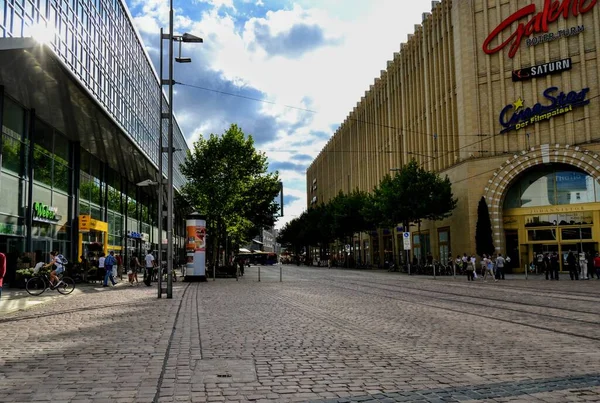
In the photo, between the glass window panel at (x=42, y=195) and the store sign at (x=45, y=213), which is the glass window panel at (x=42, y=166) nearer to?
the glass window panel at (x=42, y=195)

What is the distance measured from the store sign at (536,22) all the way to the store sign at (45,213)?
105 ft

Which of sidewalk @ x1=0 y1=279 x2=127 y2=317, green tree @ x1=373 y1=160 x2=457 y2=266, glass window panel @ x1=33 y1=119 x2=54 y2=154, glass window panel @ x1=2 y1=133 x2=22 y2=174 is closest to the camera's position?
sidewalk @ x1=0 y1=279 x2=127 y2=317

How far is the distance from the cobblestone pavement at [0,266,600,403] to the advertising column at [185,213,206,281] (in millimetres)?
16436

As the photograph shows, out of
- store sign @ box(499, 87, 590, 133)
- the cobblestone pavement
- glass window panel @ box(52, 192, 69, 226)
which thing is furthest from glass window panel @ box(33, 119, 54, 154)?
store sign @ box(499, 87, 590, 133)

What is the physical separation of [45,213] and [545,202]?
33048 millimetres

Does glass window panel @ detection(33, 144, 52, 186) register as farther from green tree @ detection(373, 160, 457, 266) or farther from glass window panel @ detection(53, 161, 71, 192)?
green tree @ detection(373, 160, 457, 266)

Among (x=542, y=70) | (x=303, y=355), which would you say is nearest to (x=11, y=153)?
(x=303, y=355)

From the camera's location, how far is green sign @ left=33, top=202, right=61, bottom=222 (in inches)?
1033

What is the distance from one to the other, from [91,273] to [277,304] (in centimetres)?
1652

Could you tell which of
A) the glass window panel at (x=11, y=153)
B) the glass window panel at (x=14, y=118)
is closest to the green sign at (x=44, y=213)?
the glass window panel at (x=11, y=153)

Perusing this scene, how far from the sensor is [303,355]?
7684 mm

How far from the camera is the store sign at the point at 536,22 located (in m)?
38.3

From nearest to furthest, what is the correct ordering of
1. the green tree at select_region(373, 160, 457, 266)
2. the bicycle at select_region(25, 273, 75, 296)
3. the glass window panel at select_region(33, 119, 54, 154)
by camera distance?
the bicycle at select_region(25, 273, 75, 296), the glass window panel at select_region(33, 119, 54, 154), the green tree at select_region(373, 160, 457, 266)

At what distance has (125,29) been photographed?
42.1 m
